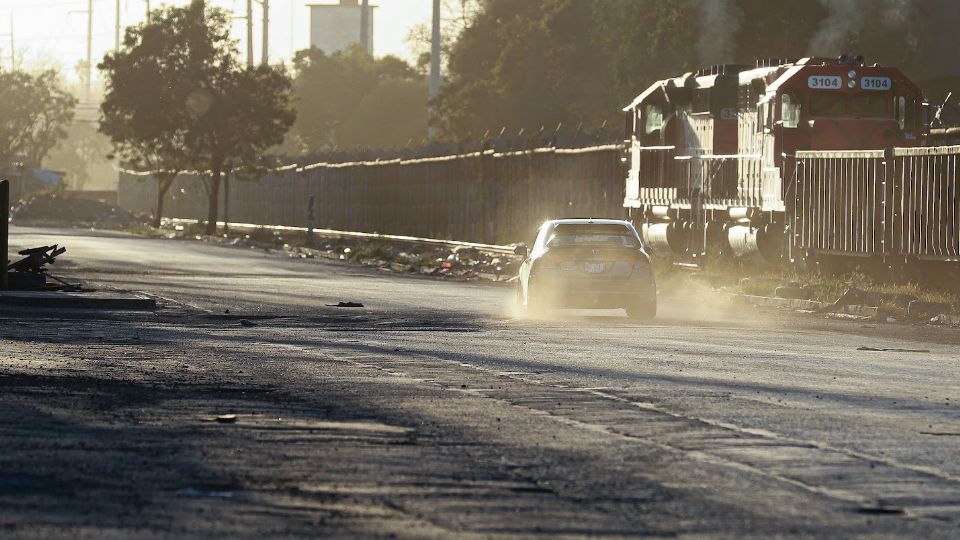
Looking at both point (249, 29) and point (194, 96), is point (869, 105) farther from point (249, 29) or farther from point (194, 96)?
point (249, 29)

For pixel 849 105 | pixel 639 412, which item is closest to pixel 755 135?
pixel 849 105

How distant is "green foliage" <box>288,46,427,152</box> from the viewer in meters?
125

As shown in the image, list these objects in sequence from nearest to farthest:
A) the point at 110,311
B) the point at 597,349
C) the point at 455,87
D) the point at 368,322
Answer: the point at 597,349, the point at 368,322, the point at 110,311, the point at 455,87

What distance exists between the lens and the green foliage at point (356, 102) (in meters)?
125

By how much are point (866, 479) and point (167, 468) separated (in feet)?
12.3

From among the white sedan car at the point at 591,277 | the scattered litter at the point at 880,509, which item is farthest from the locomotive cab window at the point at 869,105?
the scattered litter at the point at 880,509

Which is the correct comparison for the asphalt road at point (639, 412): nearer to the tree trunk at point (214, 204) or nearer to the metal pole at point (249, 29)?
the tree trunk at point (214, 204)

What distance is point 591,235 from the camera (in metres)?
25.3

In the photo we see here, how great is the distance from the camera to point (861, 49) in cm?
6322

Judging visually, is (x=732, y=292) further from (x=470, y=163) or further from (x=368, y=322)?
(x=470, y=163)

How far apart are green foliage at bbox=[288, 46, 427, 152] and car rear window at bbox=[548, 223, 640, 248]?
96815 millimetres

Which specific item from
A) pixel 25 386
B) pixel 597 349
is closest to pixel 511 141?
pixel 597 349

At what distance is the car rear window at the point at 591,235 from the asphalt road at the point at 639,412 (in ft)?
3.53

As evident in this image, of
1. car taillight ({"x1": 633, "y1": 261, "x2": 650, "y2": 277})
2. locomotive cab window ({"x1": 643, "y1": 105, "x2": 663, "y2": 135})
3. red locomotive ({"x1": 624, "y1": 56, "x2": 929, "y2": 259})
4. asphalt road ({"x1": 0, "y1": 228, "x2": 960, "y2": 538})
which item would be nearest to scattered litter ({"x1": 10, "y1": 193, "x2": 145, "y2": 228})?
locomotive cab window ({"x1": 643, "y1": 105, "x2": 663, "y2": 135})
